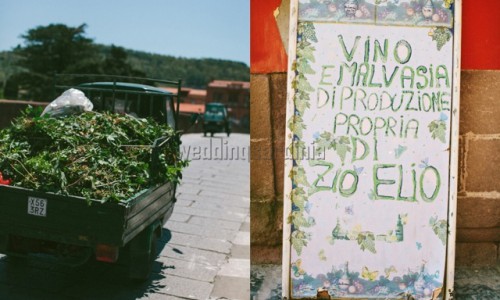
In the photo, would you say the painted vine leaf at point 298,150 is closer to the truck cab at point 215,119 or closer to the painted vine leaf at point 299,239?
the painted vine leaf at point 299,239

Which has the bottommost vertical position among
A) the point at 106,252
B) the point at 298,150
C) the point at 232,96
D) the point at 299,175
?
the point at 106,252

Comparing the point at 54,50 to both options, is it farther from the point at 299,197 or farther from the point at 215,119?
the point at 299,197

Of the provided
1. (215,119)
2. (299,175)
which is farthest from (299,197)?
(215,119)

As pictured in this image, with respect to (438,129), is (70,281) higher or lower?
lower

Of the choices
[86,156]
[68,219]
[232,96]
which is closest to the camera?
[68,219]

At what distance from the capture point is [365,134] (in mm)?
3404

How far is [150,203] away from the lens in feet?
14.2

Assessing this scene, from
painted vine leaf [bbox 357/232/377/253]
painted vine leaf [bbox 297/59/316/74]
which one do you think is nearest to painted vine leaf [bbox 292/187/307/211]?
painted vine leaf [bbox 357/232/377/253]

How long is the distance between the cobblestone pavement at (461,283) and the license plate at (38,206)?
1698mm

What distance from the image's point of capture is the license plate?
3.71 metres

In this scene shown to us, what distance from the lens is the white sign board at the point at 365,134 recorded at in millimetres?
3395

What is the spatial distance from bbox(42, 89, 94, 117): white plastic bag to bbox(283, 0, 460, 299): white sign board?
2776mm

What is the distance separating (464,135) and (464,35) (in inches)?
29.8

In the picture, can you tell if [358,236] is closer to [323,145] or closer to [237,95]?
[323,145]
